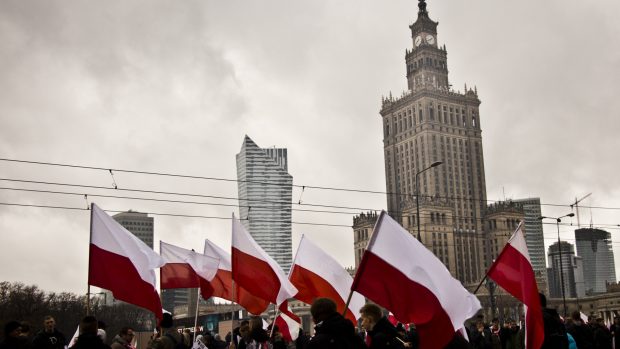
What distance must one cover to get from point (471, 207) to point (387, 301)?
409 feet

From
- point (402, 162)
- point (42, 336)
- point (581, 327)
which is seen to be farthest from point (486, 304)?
point (42, 336)

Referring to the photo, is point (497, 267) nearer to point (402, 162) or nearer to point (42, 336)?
point (42, 336)

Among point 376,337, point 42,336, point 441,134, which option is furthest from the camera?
point 441,134

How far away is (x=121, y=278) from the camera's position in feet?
38.2

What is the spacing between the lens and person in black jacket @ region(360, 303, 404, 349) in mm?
7977

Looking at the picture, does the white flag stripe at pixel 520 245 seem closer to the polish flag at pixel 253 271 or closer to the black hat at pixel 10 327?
the polish flag at pixel 253 271

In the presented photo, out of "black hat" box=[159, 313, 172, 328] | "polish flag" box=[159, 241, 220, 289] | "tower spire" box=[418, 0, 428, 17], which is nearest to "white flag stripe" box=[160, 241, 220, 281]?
"polish flag" box=[159, 241, 220, 289]

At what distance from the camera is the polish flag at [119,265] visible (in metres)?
11.4

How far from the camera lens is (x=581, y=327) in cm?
1594

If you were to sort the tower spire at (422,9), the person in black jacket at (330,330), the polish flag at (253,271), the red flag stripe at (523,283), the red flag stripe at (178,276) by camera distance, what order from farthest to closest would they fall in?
1. the tower spire at (422,9)
2. the red flag stripe at (178,276)
3. the polish flag at (253,271)
4. the red flag stripe at (523,283)
5. the person in black jacket at (330,330)

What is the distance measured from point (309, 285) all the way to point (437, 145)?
115888 mm

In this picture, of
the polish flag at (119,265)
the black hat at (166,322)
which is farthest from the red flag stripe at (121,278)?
the black hat at (166,322)

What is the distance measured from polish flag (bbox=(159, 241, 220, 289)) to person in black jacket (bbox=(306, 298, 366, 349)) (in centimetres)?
886

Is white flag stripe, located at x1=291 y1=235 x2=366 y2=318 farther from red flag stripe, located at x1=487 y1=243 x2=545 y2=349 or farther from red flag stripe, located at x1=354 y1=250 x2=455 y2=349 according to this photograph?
red flag stripe, located at x1=354 y1=250 x2=455 y2=349
